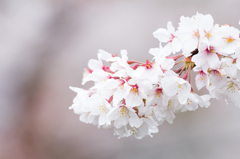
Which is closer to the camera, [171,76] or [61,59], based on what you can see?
[171,76]

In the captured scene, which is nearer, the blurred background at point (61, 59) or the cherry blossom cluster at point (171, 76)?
the cherry blossom cluster at point (171, 76)

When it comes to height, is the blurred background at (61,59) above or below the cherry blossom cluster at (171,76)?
above

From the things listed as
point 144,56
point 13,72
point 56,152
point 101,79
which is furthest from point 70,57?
point 101,79

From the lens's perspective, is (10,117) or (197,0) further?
(10,117)

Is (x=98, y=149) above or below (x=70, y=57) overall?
below

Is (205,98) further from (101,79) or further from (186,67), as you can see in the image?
(101,79)
